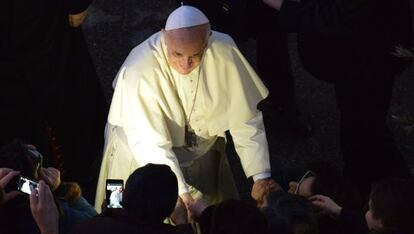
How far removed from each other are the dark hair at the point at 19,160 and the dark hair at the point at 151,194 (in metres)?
0.51

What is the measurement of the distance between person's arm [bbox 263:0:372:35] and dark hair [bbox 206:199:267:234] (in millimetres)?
1400

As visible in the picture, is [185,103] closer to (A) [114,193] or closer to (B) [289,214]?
(A) [114,193]

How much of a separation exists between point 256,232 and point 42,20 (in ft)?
6.86

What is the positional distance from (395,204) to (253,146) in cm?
96

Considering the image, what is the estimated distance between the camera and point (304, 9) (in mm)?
4172

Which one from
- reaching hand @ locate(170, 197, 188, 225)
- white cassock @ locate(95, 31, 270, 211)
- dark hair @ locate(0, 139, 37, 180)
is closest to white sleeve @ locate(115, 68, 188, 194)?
white cassock @ locate(95, 31, 270, 211)

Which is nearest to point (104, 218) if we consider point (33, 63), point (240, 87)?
point (240, 87)

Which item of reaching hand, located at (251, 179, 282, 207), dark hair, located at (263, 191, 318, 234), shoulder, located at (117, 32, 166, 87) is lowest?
reaching hand, located at (251, 179, 282, 207)

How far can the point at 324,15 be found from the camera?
13.3 ft

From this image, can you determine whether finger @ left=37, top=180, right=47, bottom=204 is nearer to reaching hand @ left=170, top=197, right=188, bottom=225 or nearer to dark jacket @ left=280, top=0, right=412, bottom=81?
reaching hand @ left=170, top=197, right=188, bottom=225

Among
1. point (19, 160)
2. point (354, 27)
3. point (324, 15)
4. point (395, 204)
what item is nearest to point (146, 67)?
point (19, 160)

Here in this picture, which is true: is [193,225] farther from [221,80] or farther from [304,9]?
[304,9]

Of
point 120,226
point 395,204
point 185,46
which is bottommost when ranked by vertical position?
point 395,204

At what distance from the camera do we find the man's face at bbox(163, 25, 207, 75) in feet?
11.5
